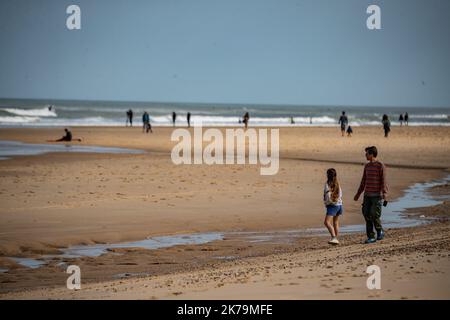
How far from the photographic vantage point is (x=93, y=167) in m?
24.7

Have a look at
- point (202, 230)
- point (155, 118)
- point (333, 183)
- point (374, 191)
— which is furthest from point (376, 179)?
point (155, 118)

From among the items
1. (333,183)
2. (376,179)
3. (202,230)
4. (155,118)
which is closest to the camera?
(376,179)

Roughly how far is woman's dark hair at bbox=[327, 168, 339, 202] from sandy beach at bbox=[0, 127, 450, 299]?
763 mm

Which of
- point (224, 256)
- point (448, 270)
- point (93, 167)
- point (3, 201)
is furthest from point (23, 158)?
point (448, 270)

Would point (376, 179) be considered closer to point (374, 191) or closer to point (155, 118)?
point (374, 191)

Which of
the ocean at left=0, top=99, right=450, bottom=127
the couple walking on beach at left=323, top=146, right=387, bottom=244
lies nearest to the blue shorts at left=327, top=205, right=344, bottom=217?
the couple walking on beach at left=323, top=146, right=387, bottom=244

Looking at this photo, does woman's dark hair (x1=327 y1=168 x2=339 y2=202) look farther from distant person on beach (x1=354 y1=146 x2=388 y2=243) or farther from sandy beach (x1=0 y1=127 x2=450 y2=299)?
sandy beach (x1=0 y1=127 x2=450 y2=299)

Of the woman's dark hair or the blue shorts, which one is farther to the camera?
the blue shorts

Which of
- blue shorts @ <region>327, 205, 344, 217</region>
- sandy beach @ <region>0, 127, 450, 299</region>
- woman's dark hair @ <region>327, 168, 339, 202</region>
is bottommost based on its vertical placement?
sandy beach @ <region>0, 127, 450, 299</region>

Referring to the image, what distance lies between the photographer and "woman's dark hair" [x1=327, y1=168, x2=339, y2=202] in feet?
38.0

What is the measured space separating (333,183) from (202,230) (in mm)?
3049

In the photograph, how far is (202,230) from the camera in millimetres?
13508

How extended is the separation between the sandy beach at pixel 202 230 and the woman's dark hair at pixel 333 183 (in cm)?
76

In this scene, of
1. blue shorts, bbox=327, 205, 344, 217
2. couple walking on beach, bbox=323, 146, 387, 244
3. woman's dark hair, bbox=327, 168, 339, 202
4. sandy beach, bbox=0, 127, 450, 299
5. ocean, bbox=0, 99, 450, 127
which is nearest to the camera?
sandy beach, bbox=0, 127, 450, 299
